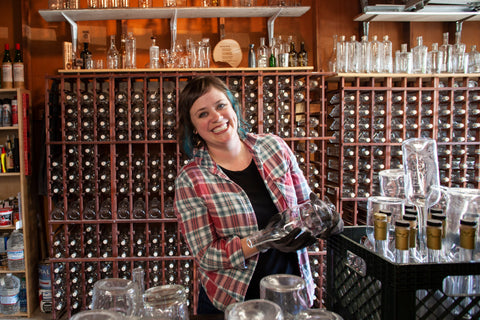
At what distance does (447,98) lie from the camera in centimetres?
333

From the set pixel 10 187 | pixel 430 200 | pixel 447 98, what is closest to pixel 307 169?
pixel 447 98

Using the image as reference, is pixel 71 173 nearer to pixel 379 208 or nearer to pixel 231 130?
pixel 231 130

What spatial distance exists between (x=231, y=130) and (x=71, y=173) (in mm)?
2252

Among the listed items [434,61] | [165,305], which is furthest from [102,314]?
[434,61]

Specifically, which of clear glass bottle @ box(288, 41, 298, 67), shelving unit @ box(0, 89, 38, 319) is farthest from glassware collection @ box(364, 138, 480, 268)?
shelving unit @ box(0, 89, 38, 319)

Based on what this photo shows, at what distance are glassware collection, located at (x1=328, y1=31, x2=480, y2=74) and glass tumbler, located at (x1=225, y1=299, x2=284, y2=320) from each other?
2.87m

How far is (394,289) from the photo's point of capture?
745mm

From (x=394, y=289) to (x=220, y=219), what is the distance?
31.8 inches

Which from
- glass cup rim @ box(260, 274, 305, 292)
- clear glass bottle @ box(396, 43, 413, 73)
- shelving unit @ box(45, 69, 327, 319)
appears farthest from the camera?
clear glass bottle @ box(396, 43, 413, 73)

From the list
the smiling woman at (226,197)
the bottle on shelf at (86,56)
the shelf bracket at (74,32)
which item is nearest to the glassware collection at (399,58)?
the smiling woman at (226,197)

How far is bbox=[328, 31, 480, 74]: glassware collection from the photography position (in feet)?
10.9

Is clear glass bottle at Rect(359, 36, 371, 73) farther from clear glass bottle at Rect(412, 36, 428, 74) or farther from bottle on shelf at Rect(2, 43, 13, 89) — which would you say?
bottle on shelf at Rect(2, 43, 13, 89)

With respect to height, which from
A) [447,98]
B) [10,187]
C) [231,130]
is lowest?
[10,187]

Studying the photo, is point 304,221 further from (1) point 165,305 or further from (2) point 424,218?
(1) point 165,305
